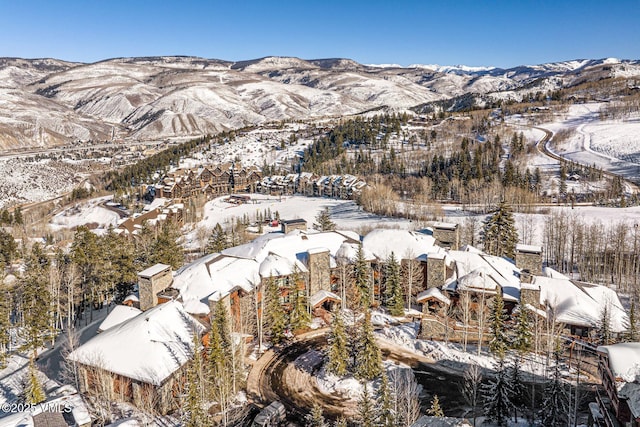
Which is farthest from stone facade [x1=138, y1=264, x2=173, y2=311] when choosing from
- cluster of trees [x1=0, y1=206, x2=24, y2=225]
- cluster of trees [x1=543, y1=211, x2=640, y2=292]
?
cluster of trees [x1=0, y1=206, x2=24, y2=225]

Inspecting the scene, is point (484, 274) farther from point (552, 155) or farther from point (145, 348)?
point (552, 155)

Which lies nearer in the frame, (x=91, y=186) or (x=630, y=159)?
(x=630, y=159)

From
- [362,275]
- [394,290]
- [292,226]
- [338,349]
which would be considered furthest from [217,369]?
[292,226]

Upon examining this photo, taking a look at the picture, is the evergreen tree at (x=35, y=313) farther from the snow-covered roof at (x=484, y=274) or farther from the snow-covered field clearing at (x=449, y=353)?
the snow-covered roof at (x=484, y=274)

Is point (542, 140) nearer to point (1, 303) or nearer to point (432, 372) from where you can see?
point (432, 372)

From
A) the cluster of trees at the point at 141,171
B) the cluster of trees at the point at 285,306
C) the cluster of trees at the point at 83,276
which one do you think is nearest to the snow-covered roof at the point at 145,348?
the cluster of trees at the point at 285,306

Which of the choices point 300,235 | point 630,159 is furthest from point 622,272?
point 630,159
